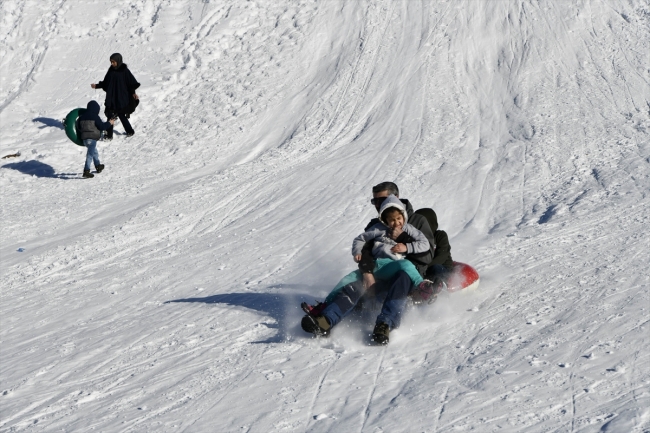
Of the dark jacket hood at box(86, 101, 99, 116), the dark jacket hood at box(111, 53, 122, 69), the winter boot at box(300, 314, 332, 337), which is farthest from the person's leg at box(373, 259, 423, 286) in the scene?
the dark jacket hood at box(111, 53, 122, 69)

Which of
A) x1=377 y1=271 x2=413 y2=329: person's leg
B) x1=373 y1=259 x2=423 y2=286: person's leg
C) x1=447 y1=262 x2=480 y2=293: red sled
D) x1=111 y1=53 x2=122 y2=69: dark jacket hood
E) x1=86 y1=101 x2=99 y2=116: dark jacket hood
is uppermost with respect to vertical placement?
x1=111 y1=53 x2=122 y2=69: dark jacket hood

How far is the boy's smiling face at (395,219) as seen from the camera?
6.86 m

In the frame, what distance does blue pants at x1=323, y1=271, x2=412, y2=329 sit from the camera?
6379 millimetres

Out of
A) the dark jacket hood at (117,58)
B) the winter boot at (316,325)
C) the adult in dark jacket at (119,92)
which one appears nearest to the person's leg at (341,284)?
the winter boot at (316,325)

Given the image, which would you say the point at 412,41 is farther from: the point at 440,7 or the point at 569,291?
the point at 569,291

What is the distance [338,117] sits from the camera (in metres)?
14.2

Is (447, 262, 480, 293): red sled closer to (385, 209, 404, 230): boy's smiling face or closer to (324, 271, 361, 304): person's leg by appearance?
(385, 209, 404, 230): boy's smiling face

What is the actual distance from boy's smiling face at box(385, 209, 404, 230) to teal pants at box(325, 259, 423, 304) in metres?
0.29

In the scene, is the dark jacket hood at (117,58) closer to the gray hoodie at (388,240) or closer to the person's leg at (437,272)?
the gray hoodie at (388,240)

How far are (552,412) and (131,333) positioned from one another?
Result: 3.83m

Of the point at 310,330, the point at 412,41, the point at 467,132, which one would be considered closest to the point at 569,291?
the point at 310,330

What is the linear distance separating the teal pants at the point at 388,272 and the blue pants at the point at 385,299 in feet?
0.12

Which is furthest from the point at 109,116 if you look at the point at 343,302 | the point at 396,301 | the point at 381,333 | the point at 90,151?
the point at 381,333

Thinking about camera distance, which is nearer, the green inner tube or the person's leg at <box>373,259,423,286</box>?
the person's leg at <box>373,259,423,286</box>
